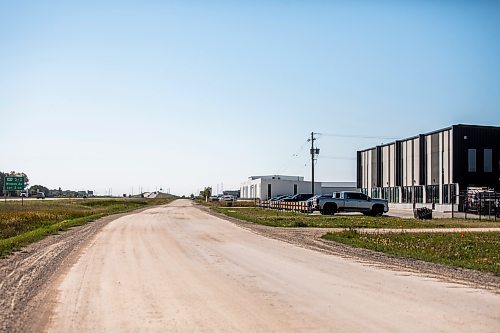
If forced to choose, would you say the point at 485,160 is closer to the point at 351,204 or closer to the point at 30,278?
the point at 351,204

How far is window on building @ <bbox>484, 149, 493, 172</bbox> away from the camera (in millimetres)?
59375

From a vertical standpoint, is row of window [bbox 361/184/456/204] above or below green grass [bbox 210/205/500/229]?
above

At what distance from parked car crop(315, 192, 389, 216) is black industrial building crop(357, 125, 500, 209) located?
1205 centimetres

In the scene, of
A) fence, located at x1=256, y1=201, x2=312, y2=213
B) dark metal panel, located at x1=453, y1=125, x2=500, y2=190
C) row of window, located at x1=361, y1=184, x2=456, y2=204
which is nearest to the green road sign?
fence, located at x1=256, y1=201, x2=312, y2=213

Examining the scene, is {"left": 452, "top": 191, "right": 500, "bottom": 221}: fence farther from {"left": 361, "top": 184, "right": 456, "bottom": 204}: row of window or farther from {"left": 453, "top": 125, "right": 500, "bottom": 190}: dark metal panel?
{"left": 453, "top": 125, "right": 500, "bottom": 190}: dark metal panel

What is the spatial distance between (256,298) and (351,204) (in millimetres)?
37439

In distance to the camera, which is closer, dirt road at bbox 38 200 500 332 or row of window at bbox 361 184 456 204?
dirt road at bbox 38 200 500 332

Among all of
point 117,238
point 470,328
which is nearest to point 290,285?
point 470,328

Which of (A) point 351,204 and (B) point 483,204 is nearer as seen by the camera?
(B) point 483,204

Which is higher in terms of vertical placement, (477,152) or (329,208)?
(477,152)

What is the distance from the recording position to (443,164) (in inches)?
2397

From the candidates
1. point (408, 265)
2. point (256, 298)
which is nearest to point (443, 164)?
point (408, 265)

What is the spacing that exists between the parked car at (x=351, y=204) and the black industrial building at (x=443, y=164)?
12.1 metres

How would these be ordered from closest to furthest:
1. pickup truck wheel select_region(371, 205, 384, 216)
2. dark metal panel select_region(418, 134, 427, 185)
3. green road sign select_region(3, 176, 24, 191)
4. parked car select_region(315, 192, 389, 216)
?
1. parked car select_region(315, 192, 389, 216)
2. pickup truck wheel select_region(371, 205, 384, 216)
3. dark metal panel select_region(418, 134, 427, 185)
4. green road sign select_region(3, 176, 24, 191)
